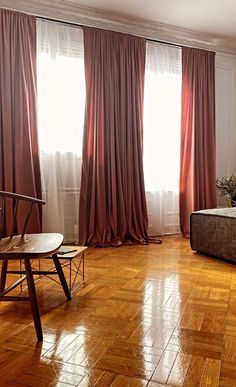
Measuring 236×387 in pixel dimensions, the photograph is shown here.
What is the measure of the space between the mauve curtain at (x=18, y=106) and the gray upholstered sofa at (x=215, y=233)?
1.61 meters

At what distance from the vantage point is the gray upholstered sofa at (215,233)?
10.3 ft

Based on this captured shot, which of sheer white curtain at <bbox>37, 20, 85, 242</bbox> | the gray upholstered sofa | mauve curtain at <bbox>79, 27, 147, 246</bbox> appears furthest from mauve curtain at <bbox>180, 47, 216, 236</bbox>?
sheer white curtain at <bbox>37, 20, 85, 242</bbox>

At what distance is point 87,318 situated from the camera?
195cm

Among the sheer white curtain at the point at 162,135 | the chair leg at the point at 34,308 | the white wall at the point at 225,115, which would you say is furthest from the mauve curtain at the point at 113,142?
the chair leg at the point at 34,308

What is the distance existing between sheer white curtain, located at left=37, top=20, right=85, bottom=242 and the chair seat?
176 centimetres

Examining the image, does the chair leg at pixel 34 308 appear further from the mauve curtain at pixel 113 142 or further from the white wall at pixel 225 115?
the white wall at pixel 225 115

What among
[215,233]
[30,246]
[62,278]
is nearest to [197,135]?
[215,233]

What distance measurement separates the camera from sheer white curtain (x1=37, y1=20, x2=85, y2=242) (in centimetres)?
381

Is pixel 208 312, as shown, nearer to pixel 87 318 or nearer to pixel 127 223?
pixel 87 318

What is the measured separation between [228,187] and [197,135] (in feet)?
2.72

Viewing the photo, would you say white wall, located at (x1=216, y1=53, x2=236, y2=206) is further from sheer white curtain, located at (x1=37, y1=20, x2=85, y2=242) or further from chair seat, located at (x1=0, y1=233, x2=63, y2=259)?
chair seat, located at (x1=0, y1=233, x2=63, y2=259)

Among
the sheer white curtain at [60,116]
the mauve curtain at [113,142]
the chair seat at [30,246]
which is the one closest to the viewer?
the chair seat at [30,246]

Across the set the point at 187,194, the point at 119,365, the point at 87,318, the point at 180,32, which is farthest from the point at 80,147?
the point at 119,365

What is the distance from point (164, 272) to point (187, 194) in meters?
1.97
